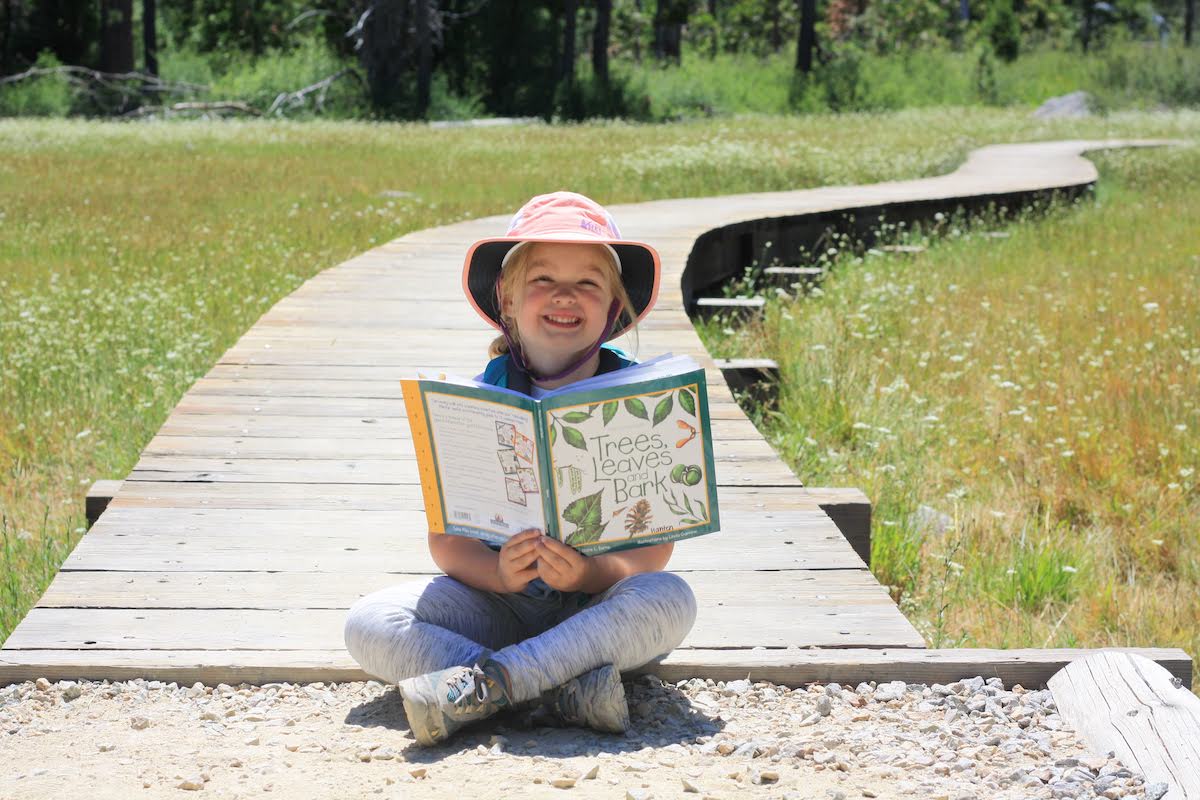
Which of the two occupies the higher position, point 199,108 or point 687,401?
point 199,108

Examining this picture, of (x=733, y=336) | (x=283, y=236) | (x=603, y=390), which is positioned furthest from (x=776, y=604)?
(x=283, y=236)

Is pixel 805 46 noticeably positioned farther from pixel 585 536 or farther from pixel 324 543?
pixel 585 536

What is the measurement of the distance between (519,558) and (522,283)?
0.68 metres

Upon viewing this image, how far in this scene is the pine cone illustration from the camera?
8.94 feet

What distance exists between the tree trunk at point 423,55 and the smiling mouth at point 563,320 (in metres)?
30.7

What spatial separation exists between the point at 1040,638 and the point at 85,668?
2911 millimetres

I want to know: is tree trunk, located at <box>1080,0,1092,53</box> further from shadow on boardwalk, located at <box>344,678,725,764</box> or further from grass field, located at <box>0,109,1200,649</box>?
shadow on boardwalk, located at <box>344,678,725,764</box>

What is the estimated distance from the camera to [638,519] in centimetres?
274

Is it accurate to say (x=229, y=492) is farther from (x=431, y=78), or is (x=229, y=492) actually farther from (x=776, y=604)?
(x=431, y=78)

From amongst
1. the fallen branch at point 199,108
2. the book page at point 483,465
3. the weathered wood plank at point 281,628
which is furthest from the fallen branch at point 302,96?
the book page at point 483,465

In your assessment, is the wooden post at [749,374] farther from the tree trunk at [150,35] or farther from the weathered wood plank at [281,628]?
the tree trunk at [150,35]

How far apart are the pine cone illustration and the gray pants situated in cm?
17

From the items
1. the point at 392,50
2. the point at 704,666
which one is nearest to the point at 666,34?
the point at 392,50

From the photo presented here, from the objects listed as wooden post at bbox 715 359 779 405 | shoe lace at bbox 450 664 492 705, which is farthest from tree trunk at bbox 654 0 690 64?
shoe lace at bbox 450 664 492 705
